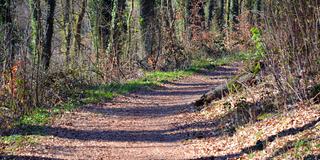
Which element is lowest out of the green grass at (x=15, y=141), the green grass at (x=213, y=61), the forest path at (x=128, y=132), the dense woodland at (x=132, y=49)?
the forest path at (x=128, y=132)

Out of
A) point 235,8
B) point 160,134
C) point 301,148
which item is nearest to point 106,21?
point 160,134

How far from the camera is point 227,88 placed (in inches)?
538

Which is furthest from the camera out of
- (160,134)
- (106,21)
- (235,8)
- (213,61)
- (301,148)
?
(235,8)

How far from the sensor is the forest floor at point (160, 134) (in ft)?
28.6

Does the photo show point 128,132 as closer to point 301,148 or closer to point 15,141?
point 15,141

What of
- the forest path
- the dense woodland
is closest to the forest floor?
the forest path

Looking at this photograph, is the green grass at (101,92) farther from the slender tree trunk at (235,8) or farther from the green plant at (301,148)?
the slender tree trunk at (235,8)

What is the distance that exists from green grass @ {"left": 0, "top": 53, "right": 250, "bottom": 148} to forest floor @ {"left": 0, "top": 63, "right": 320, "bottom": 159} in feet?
1.09

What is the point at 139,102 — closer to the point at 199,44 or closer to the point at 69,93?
the point at 69,93

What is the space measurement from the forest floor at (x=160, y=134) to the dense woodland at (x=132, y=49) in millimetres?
876

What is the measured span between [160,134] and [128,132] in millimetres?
739

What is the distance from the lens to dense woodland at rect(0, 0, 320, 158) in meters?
9.93

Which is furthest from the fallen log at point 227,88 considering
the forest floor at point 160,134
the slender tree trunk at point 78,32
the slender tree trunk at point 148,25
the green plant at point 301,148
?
the slender tree trunk at point 148,25

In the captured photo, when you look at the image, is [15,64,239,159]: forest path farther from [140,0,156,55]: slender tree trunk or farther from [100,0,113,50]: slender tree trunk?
[140,0,156,55]: slender tree trunk
